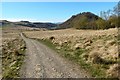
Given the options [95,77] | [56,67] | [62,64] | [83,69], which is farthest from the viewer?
[62,64]

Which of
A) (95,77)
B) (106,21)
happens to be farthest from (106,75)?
(106,21)

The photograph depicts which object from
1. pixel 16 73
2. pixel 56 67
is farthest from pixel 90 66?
pixel 16 73

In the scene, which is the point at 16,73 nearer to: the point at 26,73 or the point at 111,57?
the point at 26,73

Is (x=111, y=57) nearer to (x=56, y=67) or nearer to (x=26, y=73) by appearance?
(x=56, y=67)

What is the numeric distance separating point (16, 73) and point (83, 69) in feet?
15.6

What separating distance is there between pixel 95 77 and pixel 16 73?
18.7ft

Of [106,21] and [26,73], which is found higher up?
[106,21]

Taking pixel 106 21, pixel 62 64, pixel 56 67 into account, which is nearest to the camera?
pixel 56 67

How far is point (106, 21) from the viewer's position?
108750 millimetres

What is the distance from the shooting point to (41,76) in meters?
15.5

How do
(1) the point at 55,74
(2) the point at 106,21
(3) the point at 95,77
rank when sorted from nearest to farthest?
(3) the point at 95,77, (1) the point at 55,74, (2) the point at 106,21

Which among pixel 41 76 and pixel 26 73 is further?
pixel 26 73

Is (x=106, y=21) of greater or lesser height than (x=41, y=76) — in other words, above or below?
above

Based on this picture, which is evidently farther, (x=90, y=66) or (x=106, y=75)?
(x=90, y=66)
